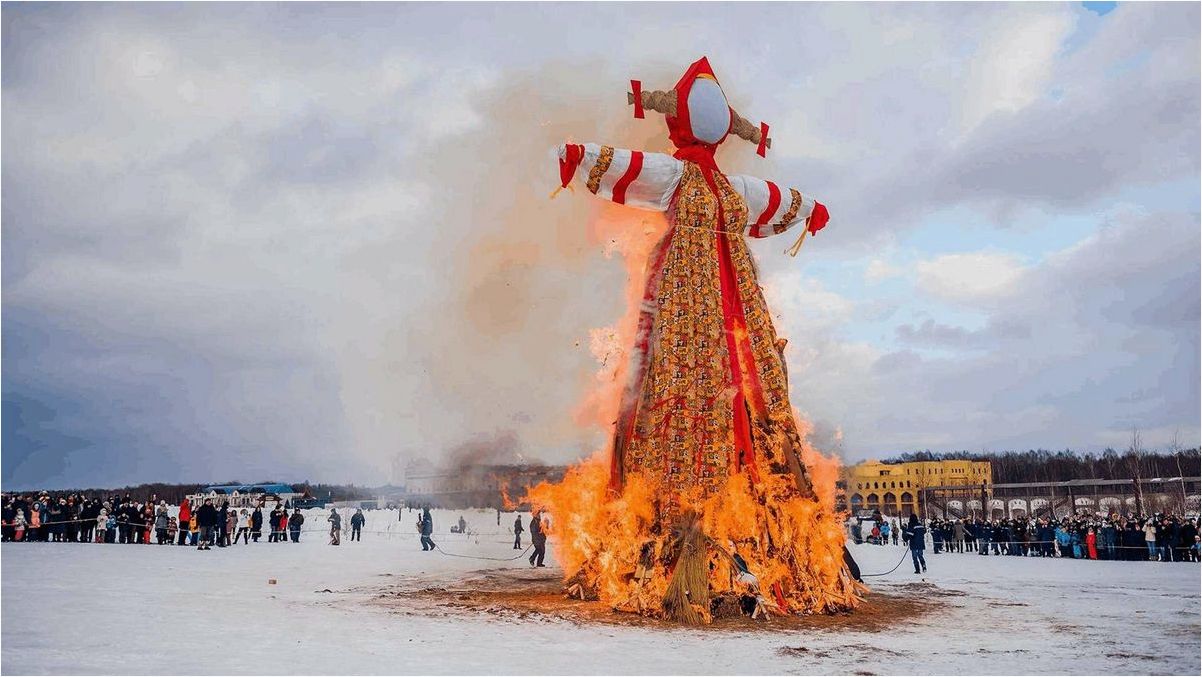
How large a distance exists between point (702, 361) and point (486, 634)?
14.7ft

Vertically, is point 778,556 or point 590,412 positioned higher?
point 590,412

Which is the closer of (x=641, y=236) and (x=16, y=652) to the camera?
(x=16, y=652)

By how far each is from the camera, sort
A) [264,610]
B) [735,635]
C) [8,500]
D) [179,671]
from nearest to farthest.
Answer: [179,671] < [735,635] < [264,610] < [8,500]

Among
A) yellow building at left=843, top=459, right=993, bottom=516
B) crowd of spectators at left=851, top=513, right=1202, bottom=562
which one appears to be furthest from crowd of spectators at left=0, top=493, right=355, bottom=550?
yellow building at left=843, top=459, right=993, bottom=516

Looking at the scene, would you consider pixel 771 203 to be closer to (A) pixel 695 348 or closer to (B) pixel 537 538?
(A) pixel 695 348

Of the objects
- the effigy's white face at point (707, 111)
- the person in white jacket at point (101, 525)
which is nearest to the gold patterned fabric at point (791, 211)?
the effigy's white face at point (707, 111)

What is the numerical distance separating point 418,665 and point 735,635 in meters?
3.57

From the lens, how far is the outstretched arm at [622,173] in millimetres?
10539

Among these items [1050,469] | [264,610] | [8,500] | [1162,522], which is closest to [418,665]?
[264,610]

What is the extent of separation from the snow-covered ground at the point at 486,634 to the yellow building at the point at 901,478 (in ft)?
160

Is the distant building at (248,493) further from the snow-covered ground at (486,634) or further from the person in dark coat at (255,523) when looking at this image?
the snow-covered ground at (486,634)

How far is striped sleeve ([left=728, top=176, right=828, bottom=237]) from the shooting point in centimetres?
1209

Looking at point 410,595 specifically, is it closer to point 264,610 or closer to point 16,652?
point 264,610

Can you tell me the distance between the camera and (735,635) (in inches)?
347
